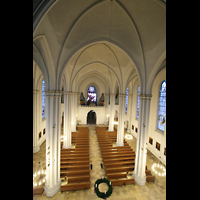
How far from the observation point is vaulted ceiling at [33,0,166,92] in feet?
19.2

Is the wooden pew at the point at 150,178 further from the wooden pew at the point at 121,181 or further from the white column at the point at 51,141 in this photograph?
the white column at the point at 51,141

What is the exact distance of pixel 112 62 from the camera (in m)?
13.0

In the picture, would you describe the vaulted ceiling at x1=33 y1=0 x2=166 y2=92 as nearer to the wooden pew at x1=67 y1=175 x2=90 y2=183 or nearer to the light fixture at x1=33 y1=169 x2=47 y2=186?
the light fixture at x1=33 y1=169 x2=47 y2=186

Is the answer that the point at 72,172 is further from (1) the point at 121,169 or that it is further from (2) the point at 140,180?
(2) the point at 140,180

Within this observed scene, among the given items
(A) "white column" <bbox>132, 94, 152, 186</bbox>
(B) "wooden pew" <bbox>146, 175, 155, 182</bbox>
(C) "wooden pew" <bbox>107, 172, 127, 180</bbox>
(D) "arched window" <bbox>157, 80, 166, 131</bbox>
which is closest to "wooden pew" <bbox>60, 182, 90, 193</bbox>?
(C) "wooden pew" <bbox>107, 172, 127, 180</bbox>

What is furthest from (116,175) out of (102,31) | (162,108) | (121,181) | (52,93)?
(102,31)

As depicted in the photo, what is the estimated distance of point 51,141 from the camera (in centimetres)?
716

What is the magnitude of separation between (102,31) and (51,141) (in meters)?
7.67

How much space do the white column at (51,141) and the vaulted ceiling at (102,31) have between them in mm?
997

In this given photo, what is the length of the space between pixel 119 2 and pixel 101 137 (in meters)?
13.6
